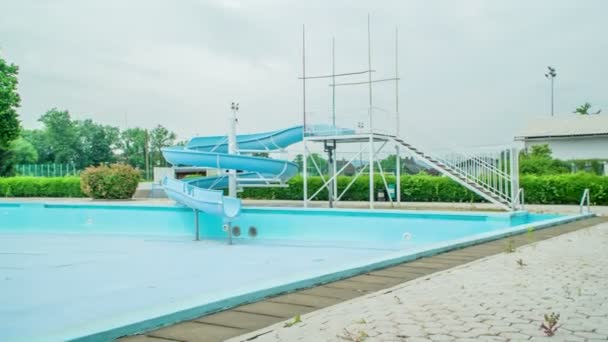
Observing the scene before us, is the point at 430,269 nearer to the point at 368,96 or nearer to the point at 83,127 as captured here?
the point at 368,96

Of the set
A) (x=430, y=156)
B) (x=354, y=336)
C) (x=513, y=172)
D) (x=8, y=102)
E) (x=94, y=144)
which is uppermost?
(x=94, y=144)

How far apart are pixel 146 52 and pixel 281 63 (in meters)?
5.42

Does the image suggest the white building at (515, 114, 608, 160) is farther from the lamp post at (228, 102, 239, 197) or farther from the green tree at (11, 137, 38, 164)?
the green tree at (11, 137, 38, 164)

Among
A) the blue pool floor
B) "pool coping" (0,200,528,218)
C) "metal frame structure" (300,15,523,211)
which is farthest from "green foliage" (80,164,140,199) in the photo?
the blue pool floor

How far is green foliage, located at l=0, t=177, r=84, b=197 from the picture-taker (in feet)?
86.8

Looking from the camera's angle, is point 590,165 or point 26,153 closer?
point 590,165

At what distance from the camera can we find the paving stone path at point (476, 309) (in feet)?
10.9

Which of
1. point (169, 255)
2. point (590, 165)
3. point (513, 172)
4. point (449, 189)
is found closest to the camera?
point (169, 255)

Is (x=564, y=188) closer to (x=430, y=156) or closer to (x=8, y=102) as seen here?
(x=430, y=156)

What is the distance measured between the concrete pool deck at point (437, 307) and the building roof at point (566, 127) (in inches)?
1217

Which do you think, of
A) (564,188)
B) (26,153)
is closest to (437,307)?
(564,188)

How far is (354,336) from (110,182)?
21.7 m

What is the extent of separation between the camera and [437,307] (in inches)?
157

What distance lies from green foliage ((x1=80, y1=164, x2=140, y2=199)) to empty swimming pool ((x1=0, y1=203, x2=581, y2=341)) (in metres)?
5.06
